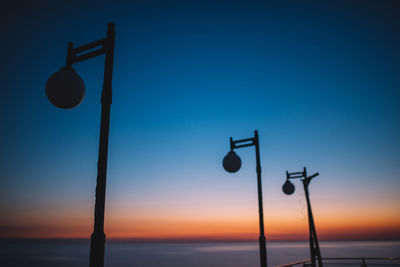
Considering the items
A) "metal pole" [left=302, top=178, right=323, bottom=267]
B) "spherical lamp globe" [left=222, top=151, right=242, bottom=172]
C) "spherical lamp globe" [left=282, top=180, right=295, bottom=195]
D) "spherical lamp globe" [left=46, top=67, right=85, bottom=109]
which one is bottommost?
"metal pole" [left=302, top=178, right=323, bottom=267]

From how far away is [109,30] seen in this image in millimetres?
4059

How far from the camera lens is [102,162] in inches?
136

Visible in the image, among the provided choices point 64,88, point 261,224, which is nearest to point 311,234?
point 261,224

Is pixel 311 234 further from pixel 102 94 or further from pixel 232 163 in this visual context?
pixel 102 94

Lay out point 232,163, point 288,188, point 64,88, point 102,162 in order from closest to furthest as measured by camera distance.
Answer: point 102,162 < point 64,88 < point 232,163 < point 288,188

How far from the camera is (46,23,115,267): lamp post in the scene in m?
3.20

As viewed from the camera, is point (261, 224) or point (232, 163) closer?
point (261, 224)

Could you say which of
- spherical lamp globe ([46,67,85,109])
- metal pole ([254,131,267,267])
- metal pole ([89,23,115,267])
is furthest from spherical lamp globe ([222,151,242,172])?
spherical lamp globe ([46,67,85,109])

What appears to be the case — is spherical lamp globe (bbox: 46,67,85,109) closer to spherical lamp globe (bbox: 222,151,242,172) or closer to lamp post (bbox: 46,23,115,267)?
lamp post (bbox: 46,23,115,267)

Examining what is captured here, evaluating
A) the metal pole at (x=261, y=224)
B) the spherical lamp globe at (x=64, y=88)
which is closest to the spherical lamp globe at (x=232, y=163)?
the metal pole at (x=261, y=224)

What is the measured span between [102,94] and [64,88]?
53cm

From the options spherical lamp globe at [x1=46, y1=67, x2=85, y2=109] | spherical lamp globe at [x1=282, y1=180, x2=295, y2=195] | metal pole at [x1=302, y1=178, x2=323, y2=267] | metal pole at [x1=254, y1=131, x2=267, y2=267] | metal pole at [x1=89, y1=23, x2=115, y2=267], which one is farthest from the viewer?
spherical lamp globe at [x1=282, y1=180, x2=295, y2=195]

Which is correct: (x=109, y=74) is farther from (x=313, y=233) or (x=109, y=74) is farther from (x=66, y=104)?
(x=313, y=233)

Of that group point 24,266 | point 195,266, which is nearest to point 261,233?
point 195,266
